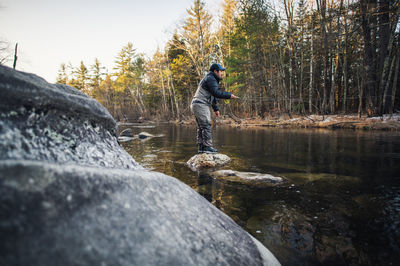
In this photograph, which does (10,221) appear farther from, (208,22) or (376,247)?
(208,22)

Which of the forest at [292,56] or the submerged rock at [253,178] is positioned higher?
the forest at [292,56]

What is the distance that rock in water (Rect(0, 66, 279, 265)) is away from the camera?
2.08 ft

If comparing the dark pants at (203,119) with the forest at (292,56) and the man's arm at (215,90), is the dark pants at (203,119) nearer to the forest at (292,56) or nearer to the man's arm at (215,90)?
the man's arm at (215,90)

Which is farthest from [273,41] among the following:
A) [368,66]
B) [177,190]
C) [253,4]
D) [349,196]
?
[177,190]

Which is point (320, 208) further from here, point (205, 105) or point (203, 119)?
point (205, 105)

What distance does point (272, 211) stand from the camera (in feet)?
7.30

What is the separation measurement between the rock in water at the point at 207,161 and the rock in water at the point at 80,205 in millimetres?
2962

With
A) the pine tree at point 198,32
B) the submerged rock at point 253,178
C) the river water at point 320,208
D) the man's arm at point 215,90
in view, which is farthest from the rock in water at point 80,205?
the pine tree at point 198,32

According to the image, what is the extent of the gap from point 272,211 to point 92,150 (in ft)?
6.28

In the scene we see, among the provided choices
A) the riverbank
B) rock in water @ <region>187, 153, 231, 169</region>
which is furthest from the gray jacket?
the riverbank

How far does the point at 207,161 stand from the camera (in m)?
4.51

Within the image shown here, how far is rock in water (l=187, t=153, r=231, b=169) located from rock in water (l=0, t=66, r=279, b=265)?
2.96 meters

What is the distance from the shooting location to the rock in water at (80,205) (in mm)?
633

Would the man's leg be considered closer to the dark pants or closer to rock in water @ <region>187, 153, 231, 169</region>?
the dark pants
